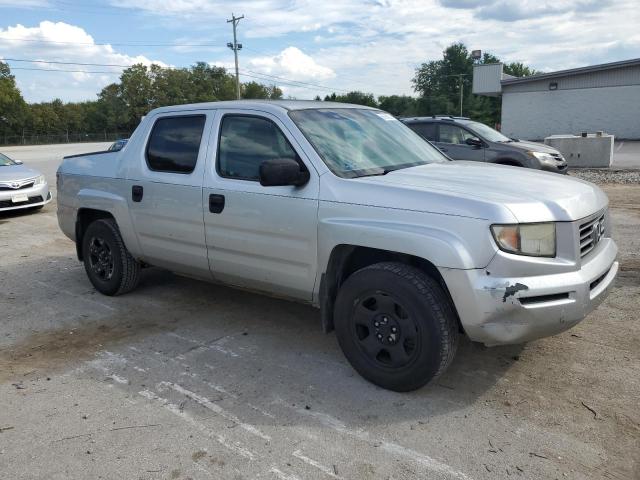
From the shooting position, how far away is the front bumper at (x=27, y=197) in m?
10.6

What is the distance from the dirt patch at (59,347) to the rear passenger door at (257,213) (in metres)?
0.98

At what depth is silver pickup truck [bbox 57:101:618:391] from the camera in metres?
3.15

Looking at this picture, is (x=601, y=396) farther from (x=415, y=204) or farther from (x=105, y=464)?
(x=105, y=464)

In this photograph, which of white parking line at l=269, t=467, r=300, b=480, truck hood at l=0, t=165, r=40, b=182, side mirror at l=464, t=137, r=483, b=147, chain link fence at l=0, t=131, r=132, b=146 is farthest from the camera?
chain link fence at l=0, t=131, r=132, b=146

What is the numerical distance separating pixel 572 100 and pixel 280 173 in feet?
120

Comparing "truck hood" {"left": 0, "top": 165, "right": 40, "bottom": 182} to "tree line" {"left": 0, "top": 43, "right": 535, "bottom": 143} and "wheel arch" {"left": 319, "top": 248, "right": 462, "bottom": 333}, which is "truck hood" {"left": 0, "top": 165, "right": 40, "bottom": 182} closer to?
"wheel arch" {"left": 319, "top": 248, "right": 462, "bottom": 333}

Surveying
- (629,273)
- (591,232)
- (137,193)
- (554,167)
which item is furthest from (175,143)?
(554,167)

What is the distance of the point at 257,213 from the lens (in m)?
4.07

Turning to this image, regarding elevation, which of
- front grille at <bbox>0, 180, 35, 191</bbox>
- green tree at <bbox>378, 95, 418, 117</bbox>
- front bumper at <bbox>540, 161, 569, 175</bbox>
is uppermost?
green tree at <bbox>378, 95, 418, 117</bbox>

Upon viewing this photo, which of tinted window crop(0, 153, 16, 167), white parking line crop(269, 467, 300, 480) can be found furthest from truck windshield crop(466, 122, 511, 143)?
white parking line crop(269, 467, 300, 480)

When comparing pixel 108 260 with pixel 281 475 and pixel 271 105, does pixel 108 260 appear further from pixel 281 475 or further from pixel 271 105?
pixel 281 475

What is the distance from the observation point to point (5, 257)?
771 cm

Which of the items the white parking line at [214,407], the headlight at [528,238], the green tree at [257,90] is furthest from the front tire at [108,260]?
the green tree at [257,90]

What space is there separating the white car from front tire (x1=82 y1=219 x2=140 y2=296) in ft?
19.6
